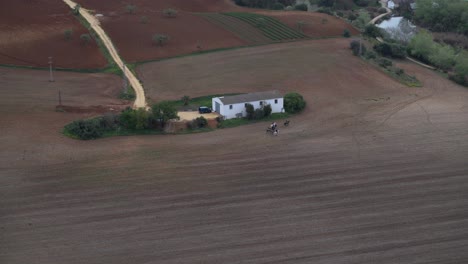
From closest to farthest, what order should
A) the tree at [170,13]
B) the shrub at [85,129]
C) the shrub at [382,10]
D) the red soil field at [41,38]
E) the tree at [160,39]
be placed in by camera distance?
the shrub at [85,129], the red soil field at [41,38], the tree at [160,39], the tree at [170,13], the shrub at [382,10]

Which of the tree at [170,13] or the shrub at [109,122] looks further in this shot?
the tree at [170,13]

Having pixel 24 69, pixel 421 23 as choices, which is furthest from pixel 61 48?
pixel 421 23

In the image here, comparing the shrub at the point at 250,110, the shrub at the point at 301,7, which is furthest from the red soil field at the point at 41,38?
the shrub at the point at 301,7

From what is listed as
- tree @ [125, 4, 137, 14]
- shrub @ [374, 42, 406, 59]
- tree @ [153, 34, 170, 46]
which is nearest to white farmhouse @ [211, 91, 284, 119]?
tree @ [153, 34, 170, 46]

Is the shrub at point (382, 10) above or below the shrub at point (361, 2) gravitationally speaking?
below

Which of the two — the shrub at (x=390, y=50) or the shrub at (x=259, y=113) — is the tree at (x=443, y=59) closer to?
the shrub at (x=390, y=50)

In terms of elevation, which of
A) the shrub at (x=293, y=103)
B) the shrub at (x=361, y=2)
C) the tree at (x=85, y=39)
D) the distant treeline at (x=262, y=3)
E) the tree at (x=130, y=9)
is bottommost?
the shrub at (x=293, y=103)

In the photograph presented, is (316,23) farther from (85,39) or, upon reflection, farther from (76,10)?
(85,39)

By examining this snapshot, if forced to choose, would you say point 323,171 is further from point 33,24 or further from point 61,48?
point 33,24
